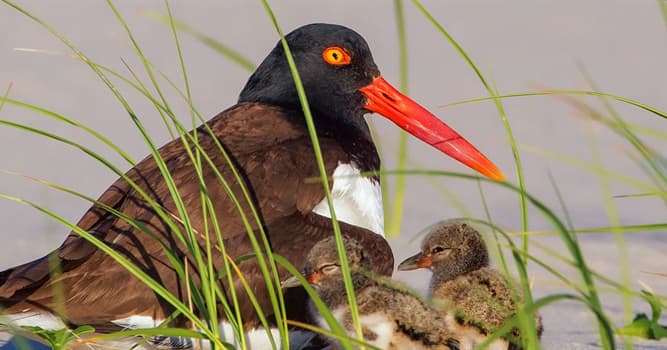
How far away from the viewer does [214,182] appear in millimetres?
4949

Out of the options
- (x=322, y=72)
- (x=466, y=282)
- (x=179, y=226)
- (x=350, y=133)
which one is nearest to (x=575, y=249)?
(x=466, y=282)

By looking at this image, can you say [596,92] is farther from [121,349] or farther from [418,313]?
[121,349]

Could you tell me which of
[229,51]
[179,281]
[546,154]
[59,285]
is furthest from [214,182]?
[546,154]

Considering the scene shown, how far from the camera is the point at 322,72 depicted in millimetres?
5895

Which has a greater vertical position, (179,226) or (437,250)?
(179,226)

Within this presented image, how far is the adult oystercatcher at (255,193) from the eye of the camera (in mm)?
4641

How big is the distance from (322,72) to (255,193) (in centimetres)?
122

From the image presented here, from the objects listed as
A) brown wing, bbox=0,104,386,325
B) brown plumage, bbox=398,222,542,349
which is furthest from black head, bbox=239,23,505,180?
brown plumage, bbox=398,222,542,349

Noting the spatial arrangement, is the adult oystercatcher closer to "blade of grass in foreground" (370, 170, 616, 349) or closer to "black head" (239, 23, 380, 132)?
"black head" (239, 23, 380, 132)

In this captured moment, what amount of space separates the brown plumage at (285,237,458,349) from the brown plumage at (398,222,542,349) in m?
0.10

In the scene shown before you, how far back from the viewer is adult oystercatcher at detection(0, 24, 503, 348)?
4.64 meters

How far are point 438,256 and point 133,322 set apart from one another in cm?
145

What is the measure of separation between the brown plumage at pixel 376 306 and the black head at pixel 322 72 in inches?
55.6

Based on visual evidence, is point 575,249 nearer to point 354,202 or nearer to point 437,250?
point 437,250
